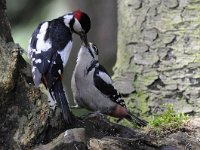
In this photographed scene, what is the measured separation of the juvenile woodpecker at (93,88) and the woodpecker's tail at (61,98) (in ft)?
1.97

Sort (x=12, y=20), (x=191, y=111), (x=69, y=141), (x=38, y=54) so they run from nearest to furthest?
(x=69, y=141) → (x=38, y=54) → (x=191, y=111) → (x=12, y=20)

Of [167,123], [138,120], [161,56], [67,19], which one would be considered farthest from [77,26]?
[167,123]

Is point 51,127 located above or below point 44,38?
below

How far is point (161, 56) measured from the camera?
498cm

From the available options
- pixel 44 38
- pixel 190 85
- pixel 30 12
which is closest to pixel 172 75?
pixel 190 85

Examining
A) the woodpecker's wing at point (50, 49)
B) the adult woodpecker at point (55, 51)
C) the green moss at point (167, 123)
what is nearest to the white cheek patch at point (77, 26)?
the adult woodpecker at point (55, 51)

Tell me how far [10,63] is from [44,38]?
2.90 ft

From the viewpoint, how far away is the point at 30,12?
8.23m

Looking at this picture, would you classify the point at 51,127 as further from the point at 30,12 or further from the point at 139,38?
the point at 30,12

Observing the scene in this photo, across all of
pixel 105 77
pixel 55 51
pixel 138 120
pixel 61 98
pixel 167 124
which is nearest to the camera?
pixel 167 124

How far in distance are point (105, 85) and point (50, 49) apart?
2.16 ft

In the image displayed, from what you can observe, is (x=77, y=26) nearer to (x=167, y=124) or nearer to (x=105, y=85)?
(x=105, y=85)

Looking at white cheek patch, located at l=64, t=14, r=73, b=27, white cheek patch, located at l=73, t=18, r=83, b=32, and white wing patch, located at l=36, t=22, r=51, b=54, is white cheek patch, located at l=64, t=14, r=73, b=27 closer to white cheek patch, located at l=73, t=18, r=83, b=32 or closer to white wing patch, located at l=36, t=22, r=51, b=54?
white cheek patch, located at l=73, t=18, r=83, b=32

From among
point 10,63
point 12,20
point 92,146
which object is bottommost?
point 92,146
